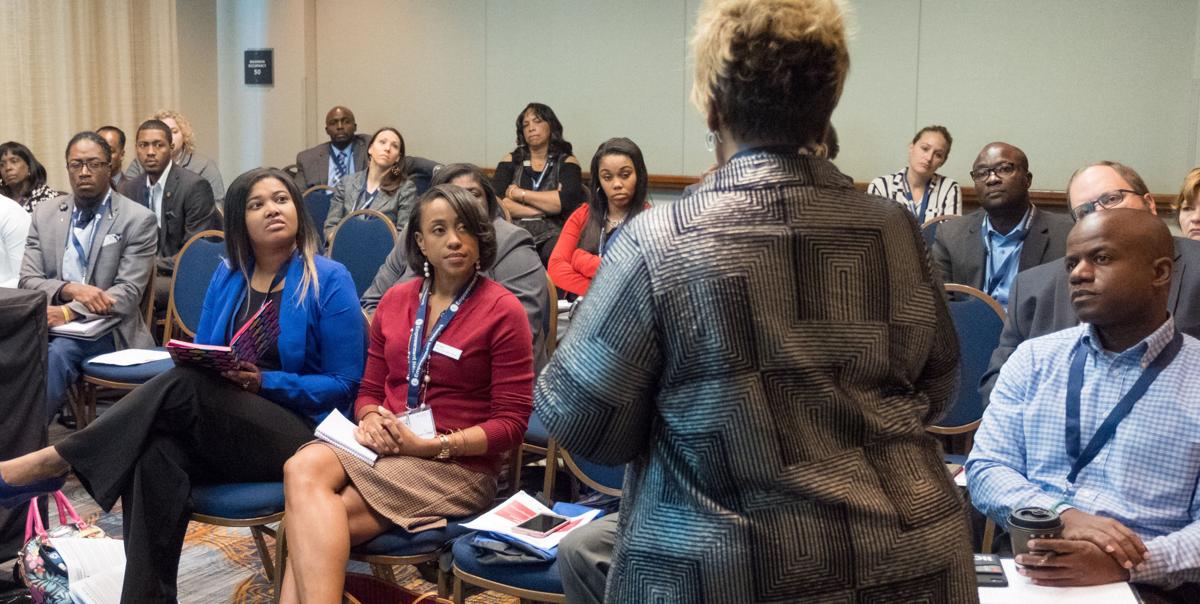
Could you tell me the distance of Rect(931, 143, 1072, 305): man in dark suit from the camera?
4629mm

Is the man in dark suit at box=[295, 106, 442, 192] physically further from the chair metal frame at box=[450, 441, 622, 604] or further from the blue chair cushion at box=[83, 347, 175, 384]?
the chair metal frame at box=[450, 441, 622, 604]

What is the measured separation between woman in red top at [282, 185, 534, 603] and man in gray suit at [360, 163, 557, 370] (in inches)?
27.1

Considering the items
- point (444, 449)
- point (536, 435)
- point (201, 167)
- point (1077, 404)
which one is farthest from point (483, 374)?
point (201, 167)

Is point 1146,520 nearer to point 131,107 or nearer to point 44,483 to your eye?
point 44,483

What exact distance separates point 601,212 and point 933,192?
2.13 meters

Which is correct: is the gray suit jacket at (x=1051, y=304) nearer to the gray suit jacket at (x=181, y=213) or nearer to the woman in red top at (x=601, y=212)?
the woman in red top at (x=601, y=212)

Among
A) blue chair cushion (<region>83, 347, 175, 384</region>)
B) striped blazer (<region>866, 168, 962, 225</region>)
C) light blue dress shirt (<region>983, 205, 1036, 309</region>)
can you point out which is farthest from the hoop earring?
striped blazer (<region>866, 168, 962, 225</region>)

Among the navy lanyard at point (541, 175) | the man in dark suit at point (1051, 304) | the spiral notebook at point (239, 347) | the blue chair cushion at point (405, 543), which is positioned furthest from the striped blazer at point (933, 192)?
the blue chair cushion at point (405, 543)

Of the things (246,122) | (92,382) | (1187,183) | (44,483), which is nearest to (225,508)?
(44,483)

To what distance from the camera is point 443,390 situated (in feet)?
9.64

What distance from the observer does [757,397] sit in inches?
51.5

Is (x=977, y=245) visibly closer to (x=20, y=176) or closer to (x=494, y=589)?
(x=494, y=589)

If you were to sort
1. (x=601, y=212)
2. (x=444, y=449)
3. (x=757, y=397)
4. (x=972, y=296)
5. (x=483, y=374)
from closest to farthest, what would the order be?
(x=757, y=397)
(x=444, y=449)
(x=483, y=374)
(x=972, y=296)
(x=601, y=212)

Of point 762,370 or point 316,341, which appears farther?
point 316,341
